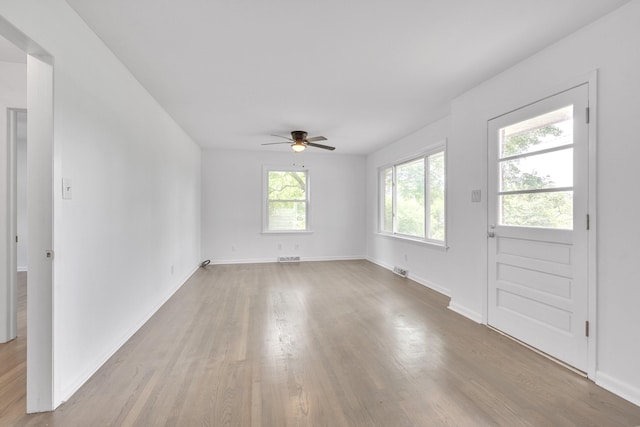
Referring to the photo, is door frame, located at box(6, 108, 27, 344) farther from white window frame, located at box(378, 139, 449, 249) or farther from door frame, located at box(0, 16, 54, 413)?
white window frame, located at box(378, 139, 449, 249)

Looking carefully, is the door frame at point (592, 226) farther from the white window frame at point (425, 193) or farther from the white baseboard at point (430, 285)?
the white baseboard at point (430, 285)

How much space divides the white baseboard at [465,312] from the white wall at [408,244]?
0.50m

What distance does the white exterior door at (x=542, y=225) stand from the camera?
214cm

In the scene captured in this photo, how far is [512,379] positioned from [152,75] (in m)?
4.00

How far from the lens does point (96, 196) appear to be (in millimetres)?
2170

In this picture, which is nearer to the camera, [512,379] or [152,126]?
[512,379]

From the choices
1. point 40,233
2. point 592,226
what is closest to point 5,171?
point 40,233

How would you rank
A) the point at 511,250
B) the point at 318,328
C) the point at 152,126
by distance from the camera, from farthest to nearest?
1. the point at 152,126
2. the point at 318,328
3. the point at 511,250

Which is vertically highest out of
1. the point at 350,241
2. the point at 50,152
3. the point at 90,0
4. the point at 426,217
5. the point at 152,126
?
the point at 90,0

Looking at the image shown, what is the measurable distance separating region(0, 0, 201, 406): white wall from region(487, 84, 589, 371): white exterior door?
11.5 ft

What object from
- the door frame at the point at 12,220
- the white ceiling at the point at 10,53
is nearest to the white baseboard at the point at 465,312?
the door frame at the point at 12,220

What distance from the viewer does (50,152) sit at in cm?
170

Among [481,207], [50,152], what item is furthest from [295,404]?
[481,207]

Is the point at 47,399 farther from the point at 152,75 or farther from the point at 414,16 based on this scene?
the point at 414,16
